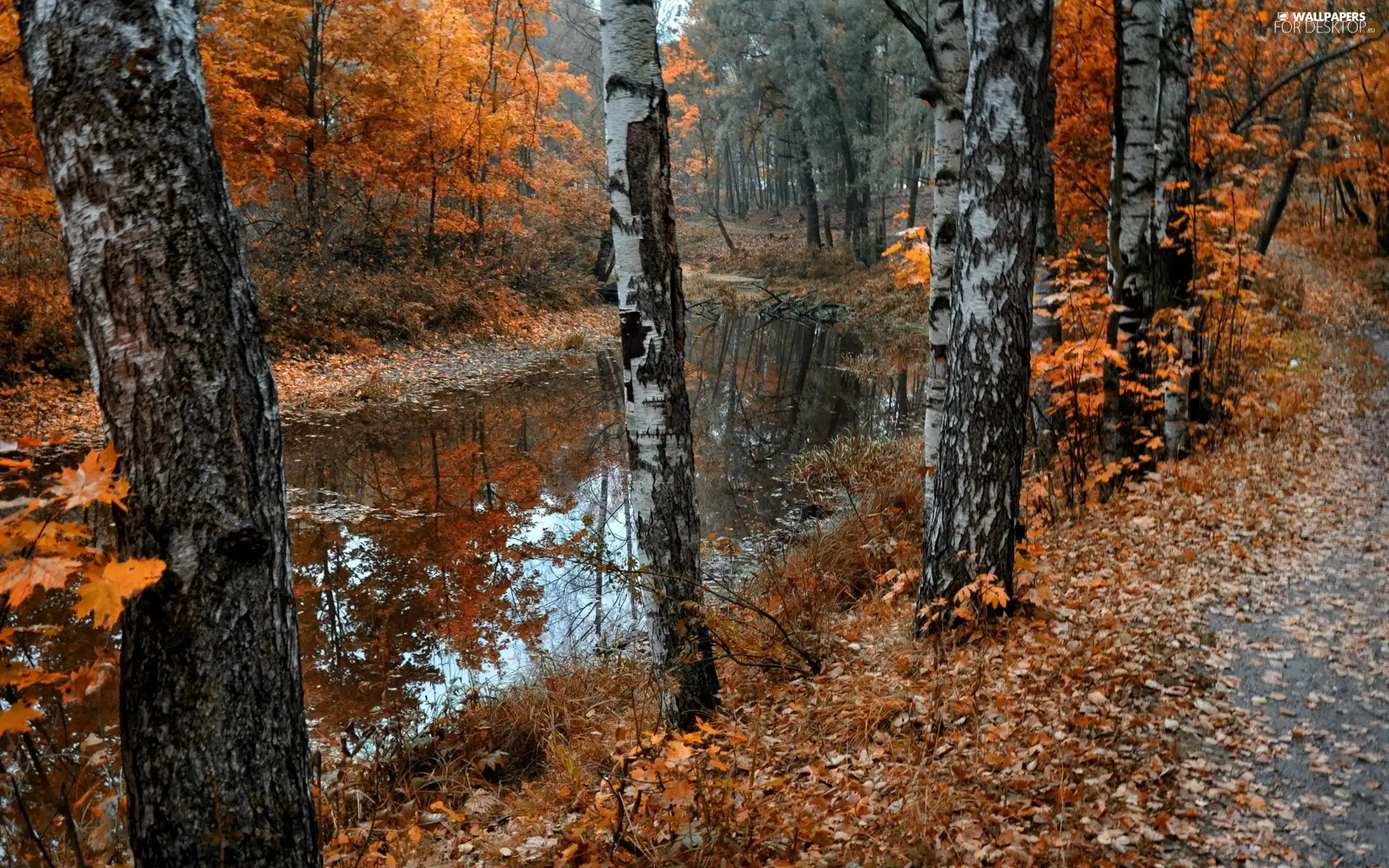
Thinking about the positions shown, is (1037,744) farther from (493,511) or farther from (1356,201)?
(1356,201)

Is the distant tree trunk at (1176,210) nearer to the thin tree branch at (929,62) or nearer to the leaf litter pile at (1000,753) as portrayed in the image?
the leaf litter pile at (1000,753)

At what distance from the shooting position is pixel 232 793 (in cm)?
221

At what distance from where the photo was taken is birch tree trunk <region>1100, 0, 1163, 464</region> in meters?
7.02

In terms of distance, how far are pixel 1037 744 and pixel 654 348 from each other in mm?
2601

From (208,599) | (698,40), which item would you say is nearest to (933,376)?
(208,599)

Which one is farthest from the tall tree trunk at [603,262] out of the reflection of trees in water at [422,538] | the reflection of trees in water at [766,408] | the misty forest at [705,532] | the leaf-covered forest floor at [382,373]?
the reflection of trees in water at [422,538]

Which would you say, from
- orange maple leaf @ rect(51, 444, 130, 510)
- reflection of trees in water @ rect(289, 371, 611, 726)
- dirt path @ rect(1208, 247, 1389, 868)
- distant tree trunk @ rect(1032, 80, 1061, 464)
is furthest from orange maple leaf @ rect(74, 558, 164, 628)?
distant tree trunk @ rect(1032, 80, 1061, 464)

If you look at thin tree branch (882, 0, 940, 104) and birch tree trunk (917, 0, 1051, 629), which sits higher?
thin tree branch (882, 0, 940, 104)

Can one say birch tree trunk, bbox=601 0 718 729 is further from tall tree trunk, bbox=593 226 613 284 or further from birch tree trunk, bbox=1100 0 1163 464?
tall tree trunk, bbox=593 226 613 284

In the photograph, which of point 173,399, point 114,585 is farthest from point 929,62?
point 114,585

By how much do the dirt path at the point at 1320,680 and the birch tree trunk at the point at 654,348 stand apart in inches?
101

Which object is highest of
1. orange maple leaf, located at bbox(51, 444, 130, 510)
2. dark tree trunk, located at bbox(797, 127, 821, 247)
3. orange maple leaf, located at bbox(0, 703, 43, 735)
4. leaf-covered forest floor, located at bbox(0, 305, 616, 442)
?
dark tree trunk, located at bbox(797, 127, 821, 247)

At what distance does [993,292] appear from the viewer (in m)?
4.48

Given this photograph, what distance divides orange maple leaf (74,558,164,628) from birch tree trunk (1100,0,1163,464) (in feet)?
22.2
